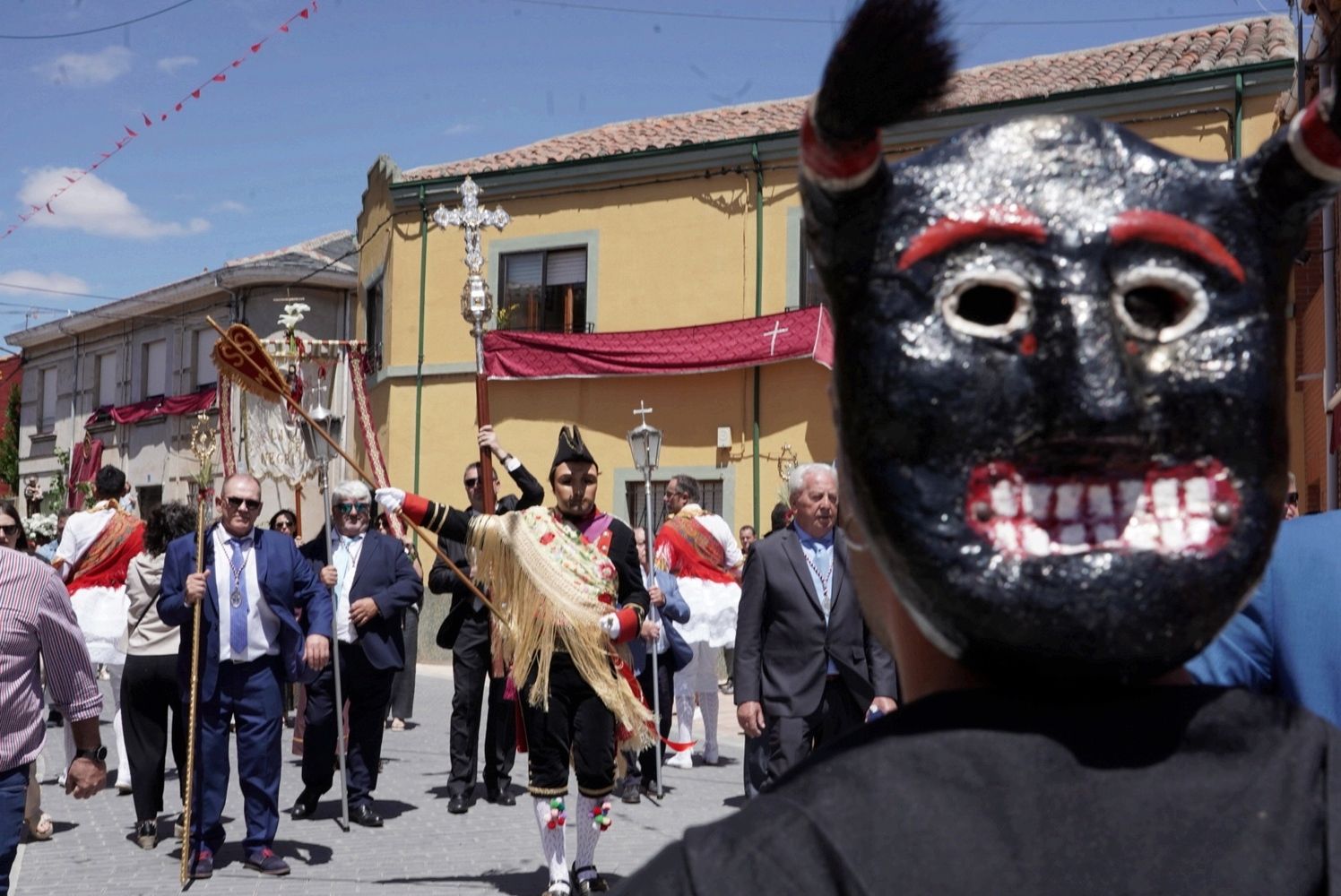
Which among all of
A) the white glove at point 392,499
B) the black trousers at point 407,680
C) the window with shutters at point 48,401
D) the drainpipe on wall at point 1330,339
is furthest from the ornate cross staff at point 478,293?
the window with shutters at point 48,401

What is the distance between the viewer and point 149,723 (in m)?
8.04

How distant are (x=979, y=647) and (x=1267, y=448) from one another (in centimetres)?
31

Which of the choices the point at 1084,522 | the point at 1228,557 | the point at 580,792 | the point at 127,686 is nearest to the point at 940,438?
the point at 1084,522

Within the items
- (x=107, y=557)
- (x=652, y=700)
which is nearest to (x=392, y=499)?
(x=652, y=700)

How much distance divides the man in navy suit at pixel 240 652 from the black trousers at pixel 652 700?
2.58 metres

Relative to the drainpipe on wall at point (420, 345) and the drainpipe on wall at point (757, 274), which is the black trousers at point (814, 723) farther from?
the drainpipe on wall at point (420, 345)

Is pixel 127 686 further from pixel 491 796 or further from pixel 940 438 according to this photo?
pixel 940 438

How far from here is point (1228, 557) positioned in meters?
1.23

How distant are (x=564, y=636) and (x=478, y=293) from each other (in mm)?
1822

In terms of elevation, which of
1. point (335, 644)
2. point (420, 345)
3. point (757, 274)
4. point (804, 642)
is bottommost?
point (335, 644)

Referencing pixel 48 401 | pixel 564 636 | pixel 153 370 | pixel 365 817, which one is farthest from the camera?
pixel 48 401

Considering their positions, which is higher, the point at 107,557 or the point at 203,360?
the point at 203,360

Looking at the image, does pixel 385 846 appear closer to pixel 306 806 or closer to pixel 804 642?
pixel 306 806

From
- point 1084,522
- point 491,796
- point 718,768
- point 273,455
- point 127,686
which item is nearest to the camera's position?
point 1084,522
